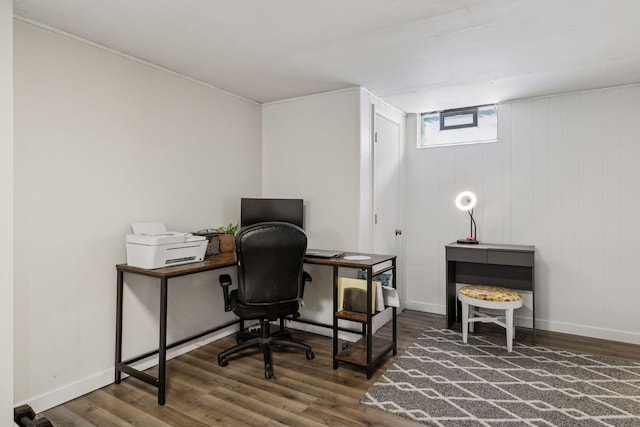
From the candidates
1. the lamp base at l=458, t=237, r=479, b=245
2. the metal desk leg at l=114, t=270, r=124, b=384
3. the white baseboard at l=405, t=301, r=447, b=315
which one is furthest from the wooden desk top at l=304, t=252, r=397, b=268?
the white baseboard at l=405, t=301, r=447, b=315

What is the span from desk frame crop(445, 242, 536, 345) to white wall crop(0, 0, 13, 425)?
3.38 meters

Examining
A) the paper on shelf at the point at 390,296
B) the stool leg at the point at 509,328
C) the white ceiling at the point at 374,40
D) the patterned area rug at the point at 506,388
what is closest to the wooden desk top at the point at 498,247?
the stool leg at the point at 509,328

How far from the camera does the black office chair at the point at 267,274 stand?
2.59m

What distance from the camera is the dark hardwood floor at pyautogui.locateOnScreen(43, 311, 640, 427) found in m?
2.13

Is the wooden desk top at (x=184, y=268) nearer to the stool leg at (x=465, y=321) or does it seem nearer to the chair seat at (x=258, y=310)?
the chair seat at (x=258, y=310)

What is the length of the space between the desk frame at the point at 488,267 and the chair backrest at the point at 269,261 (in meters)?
1.73

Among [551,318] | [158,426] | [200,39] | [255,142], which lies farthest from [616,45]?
[158,426]

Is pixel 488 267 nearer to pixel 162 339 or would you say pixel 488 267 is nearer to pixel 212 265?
pixel 212 265

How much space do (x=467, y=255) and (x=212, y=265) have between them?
7.87ft

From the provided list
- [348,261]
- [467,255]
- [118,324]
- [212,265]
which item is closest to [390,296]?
[348,261]

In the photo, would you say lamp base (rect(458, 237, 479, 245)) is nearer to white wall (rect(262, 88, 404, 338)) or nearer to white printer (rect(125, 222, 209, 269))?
white wall (rect(262, 88, 404, 338))

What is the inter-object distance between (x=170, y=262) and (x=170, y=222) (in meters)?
0.59

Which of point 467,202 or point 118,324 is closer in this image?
point 118,324

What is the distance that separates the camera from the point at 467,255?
140 inches
